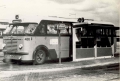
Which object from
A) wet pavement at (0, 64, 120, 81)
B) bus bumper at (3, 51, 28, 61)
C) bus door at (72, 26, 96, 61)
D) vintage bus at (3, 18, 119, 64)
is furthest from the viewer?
bus door at (72, 26, 96, 61)

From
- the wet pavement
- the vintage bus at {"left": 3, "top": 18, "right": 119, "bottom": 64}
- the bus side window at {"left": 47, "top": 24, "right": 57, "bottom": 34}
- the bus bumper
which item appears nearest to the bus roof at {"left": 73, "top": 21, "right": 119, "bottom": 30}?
the vintage bus at {"left": 3, "top": 18, "right": 119, "bottom": 64}

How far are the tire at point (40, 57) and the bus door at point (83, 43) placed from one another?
1408 millimetres

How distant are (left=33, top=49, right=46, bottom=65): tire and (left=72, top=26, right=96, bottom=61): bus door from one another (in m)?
1.41

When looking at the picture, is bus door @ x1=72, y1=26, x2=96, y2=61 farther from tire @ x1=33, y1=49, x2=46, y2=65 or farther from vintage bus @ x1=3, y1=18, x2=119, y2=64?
tire @ x1=33, y1=49, x2=46, y2=65

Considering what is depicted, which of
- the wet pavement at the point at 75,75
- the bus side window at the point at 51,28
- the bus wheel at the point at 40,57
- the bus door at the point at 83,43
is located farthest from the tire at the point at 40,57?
the bus door at the point at 83,43

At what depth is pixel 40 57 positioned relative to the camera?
364 inches

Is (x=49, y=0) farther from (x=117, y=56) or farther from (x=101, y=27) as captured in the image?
(x=117, y=56)

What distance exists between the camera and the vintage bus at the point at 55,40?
883cm

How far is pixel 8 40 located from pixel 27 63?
3.33 ft

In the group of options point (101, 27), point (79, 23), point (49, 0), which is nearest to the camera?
point (49, 0)

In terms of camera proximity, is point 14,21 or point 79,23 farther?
point 79,23

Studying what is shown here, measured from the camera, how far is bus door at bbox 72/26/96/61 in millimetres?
10039

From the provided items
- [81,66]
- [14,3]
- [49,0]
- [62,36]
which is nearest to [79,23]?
[62,36]

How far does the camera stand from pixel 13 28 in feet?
29.5
